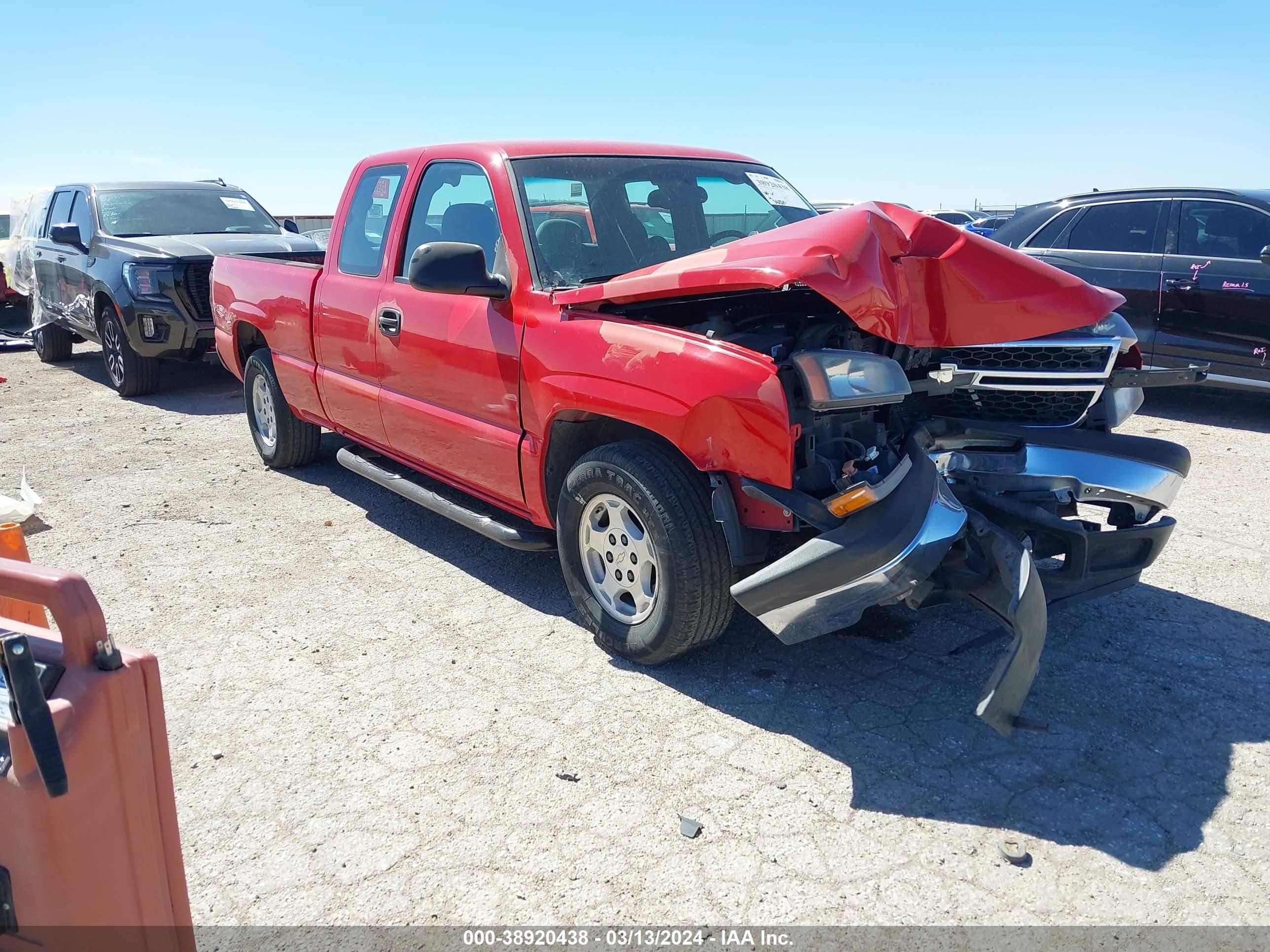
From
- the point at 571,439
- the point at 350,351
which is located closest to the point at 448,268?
the point at 571,439

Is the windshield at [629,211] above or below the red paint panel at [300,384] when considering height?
above

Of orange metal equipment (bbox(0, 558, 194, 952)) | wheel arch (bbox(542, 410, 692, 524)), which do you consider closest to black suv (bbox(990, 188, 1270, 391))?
wheel arch (bbox(542, 410, 692, 524))

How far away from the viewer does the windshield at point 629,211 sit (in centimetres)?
402

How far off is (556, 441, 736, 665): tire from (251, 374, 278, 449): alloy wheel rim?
336 centimetres

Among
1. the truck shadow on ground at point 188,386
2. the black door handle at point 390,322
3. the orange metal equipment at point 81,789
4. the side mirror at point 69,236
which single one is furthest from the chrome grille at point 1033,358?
the side mirror at point 69,236

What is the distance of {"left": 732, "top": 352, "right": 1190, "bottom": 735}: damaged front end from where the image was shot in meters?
2.91

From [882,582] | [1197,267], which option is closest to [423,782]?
[882,582]

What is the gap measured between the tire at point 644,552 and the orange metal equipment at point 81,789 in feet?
6.01

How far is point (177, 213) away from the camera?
9.86 metres

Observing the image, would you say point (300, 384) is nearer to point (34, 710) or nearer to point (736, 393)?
point (736, 393)

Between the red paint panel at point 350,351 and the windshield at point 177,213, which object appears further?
the windshield at point 177,213

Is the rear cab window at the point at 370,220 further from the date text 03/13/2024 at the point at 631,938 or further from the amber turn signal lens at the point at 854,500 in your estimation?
the date text 03/13/2024 at the point at 631,938

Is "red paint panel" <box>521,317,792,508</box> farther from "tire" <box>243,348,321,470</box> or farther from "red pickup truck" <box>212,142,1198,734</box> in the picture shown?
"tire" <box>243,348,321,470</box>

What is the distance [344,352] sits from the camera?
202 inches
